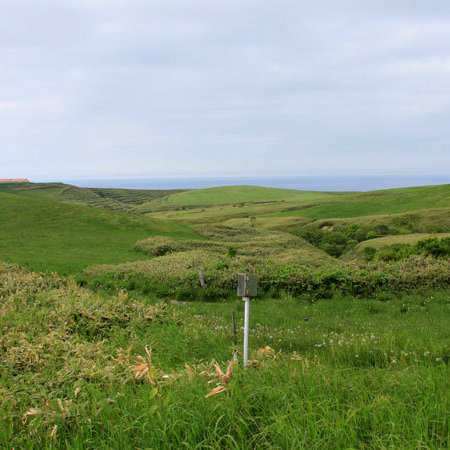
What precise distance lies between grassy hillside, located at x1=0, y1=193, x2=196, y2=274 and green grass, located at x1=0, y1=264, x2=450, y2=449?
1126 cm

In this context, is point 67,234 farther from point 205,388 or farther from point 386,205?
point 386,205

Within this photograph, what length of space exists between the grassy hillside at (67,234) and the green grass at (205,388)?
36.9 ft

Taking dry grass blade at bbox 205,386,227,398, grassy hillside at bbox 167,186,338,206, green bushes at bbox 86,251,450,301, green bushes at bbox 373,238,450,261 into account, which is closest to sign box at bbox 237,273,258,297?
dry grass blade at bbox 205,386,227,398

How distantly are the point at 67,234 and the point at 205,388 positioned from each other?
3116cm

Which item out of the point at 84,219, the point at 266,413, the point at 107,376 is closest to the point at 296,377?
the point at 266,413

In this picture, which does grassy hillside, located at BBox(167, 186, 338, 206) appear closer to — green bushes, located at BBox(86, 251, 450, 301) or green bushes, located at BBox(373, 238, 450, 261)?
green bushes, located at BBox(373, 238, 450, 261)

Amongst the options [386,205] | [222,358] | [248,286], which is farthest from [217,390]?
[386,205]

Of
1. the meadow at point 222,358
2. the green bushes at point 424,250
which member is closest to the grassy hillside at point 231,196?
the green bushes at point 424,250

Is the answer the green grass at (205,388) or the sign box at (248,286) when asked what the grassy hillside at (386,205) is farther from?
the sign box at (248,286)

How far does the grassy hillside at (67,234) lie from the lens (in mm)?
22047

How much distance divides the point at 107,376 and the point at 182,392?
4.82ft

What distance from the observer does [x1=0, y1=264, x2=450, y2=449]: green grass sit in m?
3.37

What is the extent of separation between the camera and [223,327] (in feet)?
30.3

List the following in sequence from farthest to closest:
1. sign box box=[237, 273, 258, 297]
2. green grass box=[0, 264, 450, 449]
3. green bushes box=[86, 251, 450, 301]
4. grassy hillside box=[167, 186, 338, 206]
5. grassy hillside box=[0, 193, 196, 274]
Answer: grassy hillside box=[167, 186, 338, 206], grassy hillside box=[0, 193, 196, 274], green bushes box=[86, 251, 450, 301], sign box box=[237, 273, 258, 297], green grass box=[0, 264, 450, 449]
